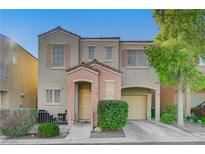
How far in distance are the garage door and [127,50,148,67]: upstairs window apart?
56.4 inches

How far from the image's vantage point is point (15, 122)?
11.3 m

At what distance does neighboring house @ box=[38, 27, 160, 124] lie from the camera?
13.2m

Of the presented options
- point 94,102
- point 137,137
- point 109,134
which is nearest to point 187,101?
point 137,137

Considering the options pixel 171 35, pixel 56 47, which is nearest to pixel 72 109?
pixel 56 47

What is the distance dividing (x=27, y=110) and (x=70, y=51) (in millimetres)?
3213

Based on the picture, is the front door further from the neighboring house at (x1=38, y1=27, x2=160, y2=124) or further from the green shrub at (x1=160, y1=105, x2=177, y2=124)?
the green shrub at (x1=160, y1=105, x2=177, y2=124)

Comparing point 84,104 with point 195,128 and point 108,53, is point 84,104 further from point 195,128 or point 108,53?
point 195,128

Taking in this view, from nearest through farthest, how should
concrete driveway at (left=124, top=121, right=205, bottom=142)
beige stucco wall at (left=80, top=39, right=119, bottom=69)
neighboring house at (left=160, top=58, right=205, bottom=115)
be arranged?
concrete driveway at (left=124, top=121, right=205, bottom=142) → neighboring house at (left=160, top=58, right=205, bottom=115) → beige stucco wall at (left=80, top=39, right=119, bottom=69)

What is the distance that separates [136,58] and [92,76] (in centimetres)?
205

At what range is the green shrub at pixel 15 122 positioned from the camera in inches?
440

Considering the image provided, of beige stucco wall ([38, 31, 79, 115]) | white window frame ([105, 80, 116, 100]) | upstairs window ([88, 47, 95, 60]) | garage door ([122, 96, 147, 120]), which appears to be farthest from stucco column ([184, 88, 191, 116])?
beige stucco wall ([38, 31, 79, 115])

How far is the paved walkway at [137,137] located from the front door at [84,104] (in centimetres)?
48

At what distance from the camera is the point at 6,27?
11.1 m

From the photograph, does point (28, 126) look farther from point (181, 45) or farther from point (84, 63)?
point (181, 45)
